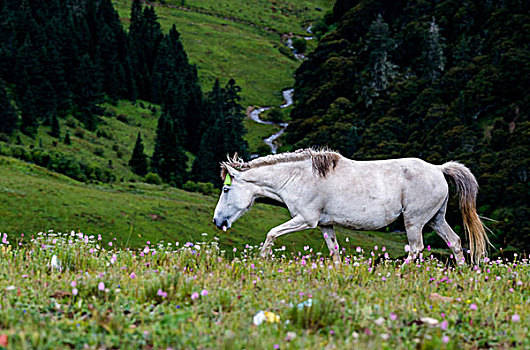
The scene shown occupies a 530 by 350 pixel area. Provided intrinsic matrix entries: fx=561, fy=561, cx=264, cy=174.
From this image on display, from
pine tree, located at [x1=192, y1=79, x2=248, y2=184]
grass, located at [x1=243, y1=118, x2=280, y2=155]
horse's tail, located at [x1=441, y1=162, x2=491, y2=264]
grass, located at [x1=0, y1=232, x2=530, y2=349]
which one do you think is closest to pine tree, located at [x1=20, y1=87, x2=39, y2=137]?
pine tree, located at [x1=192, y1=79, x2=248, y2=184]

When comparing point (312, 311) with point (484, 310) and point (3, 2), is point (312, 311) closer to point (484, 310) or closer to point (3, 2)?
point (484, 310)

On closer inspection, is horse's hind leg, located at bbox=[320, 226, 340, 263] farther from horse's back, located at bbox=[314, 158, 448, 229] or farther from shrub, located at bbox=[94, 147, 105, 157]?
shrub, located at bbox=[94, 147, 105, 157]

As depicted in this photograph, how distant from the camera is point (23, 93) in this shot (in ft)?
344

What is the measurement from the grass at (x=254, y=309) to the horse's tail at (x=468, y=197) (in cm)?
489

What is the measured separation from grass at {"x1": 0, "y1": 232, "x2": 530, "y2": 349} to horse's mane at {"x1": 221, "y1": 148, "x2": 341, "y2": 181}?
391 cm

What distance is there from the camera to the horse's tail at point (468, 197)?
14.2 metres

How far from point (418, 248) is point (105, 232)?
37804 mm

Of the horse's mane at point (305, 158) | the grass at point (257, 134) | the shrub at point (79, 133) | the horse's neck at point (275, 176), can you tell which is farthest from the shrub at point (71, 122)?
the horse's neck at point (275, 176)

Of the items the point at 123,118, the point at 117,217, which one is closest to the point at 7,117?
the point at 123,118

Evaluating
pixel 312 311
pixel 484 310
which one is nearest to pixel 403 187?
pixel 484 310

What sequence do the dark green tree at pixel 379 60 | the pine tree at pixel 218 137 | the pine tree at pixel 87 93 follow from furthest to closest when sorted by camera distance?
the dark green tree at pixel 379 60
the pine tree at pixel 87 93
the pine tree at pixel 218 137

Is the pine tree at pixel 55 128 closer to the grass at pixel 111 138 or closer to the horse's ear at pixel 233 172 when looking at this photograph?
the grass at pixel 111 138

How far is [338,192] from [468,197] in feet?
12.5

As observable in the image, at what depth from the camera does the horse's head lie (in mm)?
13359
